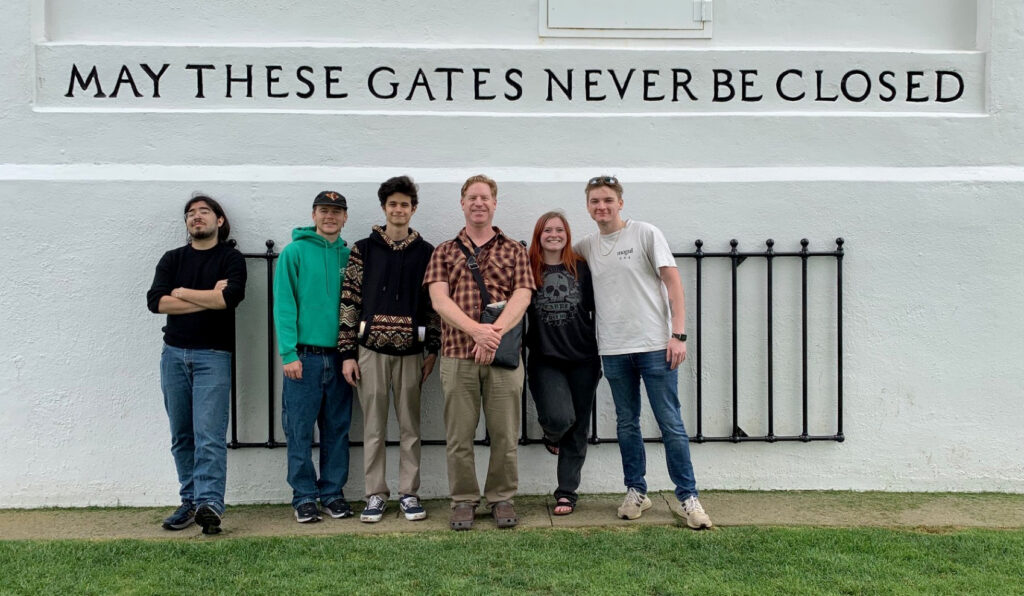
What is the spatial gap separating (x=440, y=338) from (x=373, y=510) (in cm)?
107

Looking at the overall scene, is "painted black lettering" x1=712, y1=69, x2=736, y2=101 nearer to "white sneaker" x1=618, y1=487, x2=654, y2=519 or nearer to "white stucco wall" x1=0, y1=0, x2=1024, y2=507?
"white stucco wall" x1=0, y1=0, x2=1024, y2=507

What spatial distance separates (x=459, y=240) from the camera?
4.66 meters

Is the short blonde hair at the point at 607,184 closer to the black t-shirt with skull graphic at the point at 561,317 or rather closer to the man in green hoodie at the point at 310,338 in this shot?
the black t-shirt with skull graphic at the point at 561,317

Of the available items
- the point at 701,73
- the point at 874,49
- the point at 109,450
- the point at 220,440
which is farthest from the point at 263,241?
the point at 874,49

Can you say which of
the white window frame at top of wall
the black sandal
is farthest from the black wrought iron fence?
the white window frame at top of wall

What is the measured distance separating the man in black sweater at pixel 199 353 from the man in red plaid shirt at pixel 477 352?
122cm

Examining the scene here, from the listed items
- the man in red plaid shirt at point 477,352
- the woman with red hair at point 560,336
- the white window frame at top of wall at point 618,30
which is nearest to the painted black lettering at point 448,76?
the white window frame at top of wall at point 618,30

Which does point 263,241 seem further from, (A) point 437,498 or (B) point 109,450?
(A) point 437,498

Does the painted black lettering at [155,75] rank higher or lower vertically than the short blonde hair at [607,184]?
higher

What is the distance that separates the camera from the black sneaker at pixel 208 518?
4520mm

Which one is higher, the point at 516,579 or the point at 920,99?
the point at 920,99

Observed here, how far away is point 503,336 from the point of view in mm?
4500

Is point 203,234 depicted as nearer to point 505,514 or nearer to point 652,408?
point 505,514

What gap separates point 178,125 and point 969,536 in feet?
17.0
